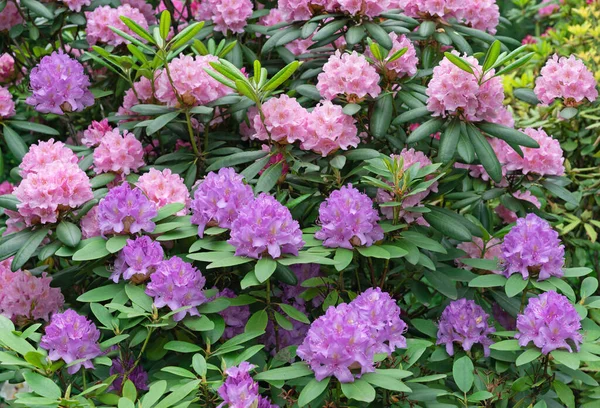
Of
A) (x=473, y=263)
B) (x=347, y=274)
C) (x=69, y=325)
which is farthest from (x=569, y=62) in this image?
(x=69, y=325)

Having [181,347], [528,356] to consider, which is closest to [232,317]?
[181,347]

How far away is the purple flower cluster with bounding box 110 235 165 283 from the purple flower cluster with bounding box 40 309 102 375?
0.45 feet

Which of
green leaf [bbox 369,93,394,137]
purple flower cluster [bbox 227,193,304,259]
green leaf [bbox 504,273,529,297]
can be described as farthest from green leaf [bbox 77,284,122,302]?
green leaf [bbox 504,273,529,297]

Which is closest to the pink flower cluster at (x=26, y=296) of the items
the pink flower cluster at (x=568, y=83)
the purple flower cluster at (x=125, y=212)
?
the purple flower cluster at (x=125, y=212)

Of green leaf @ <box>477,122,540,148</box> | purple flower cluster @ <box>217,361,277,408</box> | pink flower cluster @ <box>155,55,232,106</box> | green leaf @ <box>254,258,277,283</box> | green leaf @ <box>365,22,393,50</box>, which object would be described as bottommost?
purple flower cluster @ <box>217,361,277,408</box>

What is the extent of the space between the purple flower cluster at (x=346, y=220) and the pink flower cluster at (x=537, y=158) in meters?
0.58

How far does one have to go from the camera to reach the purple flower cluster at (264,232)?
1.79m

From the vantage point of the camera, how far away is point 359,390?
1614 millimetres

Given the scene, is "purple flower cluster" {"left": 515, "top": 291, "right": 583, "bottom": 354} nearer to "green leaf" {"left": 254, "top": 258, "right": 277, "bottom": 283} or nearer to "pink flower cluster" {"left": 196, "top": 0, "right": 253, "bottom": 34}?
"green leaf" {"left": 254, "top": 258, "right": 277, "bottom": 283}

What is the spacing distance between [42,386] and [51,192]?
0.55 m

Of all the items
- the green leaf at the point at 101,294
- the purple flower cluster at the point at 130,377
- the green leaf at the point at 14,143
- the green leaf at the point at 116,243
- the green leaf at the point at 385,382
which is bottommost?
the purple flower cluster at the point at 130,377

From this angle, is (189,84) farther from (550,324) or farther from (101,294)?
(550,324)

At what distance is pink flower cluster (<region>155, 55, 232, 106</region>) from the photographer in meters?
2.29

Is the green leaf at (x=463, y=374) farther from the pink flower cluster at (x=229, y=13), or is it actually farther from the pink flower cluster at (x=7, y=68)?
the pink flower cluster at (x=7, y=68)
